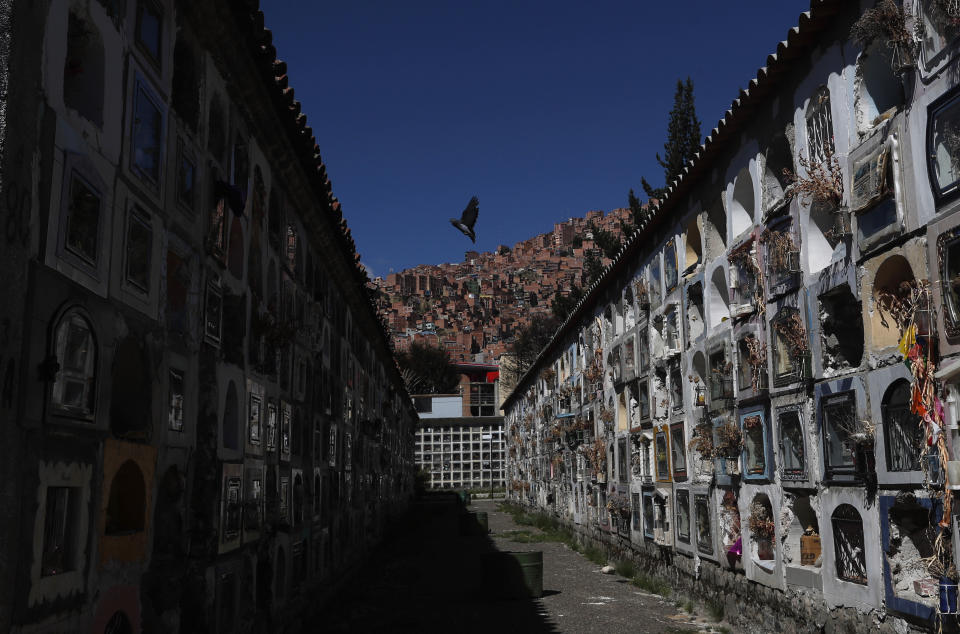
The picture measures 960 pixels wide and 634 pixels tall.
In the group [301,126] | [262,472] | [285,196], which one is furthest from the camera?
[285,196]

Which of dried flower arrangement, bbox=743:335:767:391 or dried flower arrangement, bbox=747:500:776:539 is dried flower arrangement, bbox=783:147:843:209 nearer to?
dried flower arrangement, bbox=743:335:767:391

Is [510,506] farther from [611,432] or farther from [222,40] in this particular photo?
[222,40]

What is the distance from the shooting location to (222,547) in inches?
315

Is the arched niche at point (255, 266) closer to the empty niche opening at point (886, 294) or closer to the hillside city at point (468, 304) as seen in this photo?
the empty niche opening at point (886, 294)

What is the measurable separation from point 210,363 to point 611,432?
46.3ft

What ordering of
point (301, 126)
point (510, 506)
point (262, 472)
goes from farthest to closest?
1. point (510, 506)
2. point (301, 126)
3. point (262, 472)

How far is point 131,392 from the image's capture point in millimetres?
6066

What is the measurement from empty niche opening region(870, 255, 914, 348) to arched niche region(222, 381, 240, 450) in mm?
6324

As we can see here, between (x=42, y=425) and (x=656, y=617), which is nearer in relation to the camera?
(x=42, y=425)

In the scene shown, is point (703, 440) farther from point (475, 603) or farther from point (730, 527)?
point (475, 603)

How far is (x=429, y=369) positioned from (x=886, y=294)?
2618 inches

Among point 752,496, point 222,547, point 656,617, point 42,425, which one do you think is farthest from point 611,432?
point 42,425

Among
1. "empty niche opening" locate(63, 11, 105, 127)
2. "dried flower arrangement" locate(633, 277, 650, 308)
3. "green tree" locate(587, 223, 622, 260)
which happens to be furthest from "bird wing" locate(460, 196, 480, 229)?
"green tree" locate(587, 223, 622, 260)

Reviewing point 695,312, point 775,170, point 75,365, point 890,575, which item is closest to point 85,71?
point 75,365
